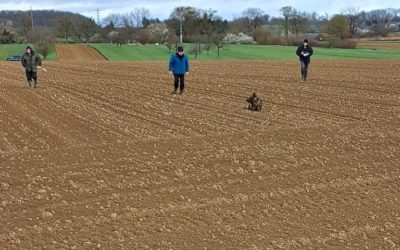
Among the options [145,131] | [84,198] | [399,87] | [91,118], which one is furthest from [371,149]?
[399,87]

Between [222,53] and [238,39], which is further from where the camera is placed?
[238,39]

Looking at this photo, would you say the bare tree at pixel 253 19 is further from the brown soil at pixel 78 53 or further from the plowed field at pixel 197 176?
the plowed field at pixel 197 176

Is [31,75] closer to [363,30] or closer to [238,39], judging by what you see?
[238,39]

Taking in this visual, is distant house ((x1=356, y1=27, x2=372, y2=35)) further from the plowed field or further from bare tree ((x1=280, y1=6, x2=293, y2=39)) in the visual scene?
the plowed field

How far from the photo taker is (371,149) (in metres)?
9.56

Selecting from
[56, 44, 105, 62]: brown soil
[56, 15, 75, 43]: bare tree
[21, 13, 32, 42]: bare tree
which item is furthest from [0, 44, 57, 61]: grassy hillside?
[21, 13, 32, 42]: bare tree

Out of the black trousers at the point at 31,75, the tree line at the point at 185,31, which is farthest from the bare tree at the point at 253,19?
the black trousers at the point at 31,75

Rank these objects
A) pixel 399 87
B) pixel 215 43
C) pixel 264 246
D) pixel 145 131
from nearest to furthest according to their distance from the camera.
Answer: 1. pixel 264 246
2. pixel 145 131
3. pixel 399 87
4. pixel 215 43

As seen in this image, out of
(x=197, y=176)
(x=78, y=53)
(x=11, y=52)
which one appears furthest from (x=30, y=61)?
(x=11, y=52)

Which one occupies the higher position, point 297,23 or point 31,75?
point 297,23

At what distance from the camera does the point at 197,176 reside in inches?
303

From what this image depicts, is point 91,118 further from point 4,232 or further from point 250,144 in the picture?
point 4,232

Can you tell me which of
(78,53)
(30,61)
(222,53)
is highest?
(30,61)

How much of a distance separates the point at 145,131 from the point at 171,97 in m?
5.31
